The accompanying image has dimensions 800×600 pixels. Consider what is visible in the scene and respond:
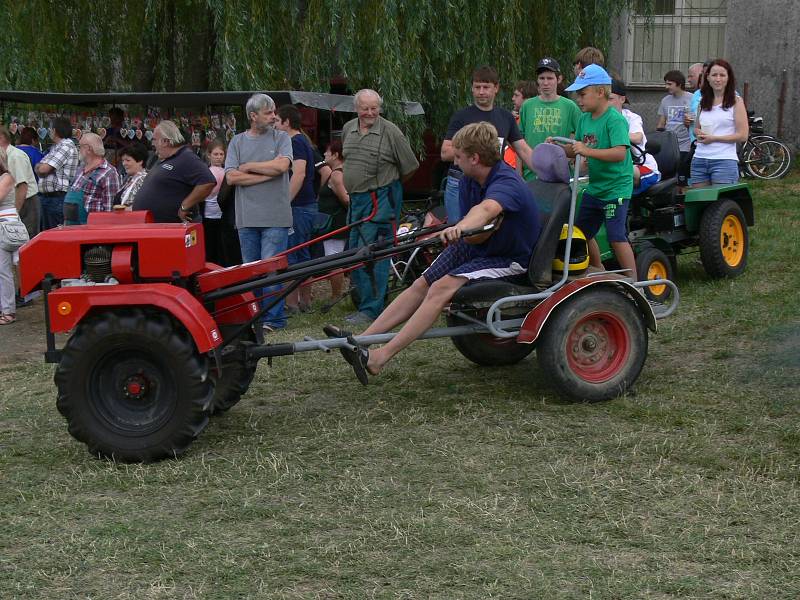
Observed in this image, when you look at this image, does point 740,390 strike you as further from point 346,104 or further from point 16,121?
point 16,121

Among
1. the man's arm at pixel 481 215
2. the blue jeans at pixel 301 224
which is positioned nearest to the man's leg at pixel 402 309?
the man's arm at pixel 481 215

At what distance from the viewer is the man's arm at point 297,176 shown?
952 centimetres

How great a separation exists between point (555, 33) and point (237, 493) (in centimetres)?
1046

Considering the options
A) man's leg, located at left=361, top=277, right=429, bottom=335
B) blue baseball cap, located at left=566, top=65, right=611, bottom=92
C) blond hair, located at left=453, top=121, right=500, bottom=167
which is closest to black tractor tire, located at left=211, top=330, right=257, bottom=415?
man's leg, located at left=361, top=277, right=429, bottom=335

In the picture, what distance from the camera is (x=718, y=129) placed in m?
9.73

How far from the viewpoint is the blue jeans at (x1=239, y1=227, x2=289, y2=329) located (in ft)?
29.3

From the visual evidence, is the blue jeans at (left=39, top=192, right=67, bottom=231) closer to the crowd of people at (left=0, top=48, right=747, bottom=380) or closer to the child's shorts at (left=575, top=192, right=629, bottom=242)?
the crowd of people at (left=0, top=48, right=747, bottom=380)

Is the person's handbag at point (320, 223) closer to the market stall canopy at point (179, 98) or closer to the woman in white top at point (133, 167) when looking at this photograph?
the woman in white top at point (133, 167)

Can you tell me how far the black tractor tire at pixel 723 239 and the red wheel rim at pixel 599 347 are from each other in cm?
324

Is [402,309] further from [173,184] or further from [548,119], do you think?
[548,119]

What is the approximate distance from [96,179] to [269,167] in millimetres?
2003

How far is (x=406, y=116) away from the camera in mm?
13305

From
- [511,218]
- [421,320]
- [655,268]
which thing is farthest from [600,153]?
[655,268]

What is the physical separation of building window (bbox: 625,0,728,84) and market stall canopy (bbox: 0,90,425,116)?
7872 mm
